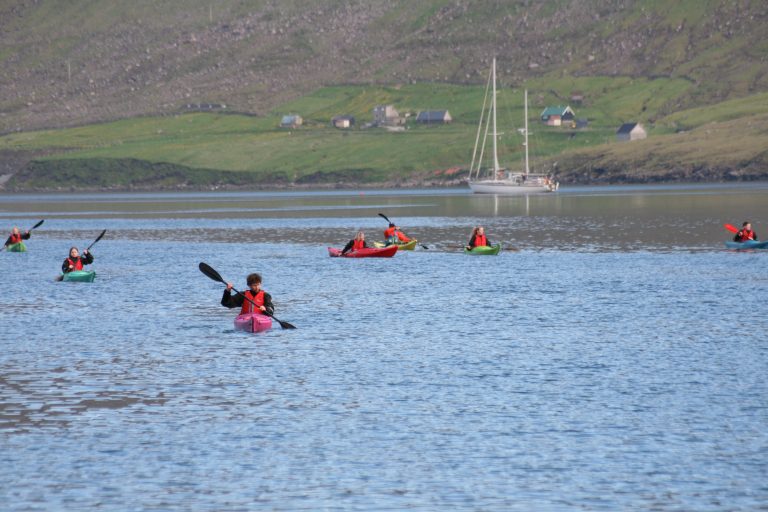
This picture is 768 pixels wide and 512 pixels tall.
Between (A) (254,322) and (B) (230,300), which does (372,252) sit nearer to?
(A) (254,322)

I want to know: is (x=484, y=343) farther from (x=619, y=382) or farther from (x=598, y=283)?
(x=598, y=283)

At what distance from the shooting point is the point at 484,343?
3903 cm

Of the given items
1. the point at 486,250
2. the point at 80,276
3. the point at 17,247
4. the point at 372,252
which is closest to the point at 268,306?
the point at 80,276

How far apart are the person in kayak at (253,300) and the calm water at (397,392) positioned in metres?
0.96

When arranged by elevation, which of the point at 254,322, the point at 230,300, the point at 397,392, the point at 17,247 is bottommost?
the point at 397,392

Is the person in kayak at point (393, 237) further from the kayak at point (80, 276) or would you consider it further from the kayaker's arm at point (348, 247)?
the kayak at point (80, 276)

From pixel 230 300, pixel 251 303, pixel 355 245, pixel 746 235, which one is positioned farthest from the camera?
pixel 355 245

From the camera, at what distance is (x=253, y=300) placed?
138 feet

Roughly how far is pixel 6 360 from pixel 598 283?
31.4 metres

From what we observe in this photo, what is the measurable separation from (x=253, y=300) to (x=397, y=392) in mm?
12769

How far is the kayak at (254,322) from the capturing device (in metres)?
42.0

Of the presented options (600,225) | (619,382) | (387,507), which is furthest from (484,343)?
(600,225)

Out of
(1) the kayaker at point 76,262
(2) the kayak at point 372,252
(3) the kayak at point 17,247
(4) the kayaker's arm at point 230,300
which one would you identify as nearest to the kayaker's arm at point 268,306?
(4) the kayaker's arm at point 230,300

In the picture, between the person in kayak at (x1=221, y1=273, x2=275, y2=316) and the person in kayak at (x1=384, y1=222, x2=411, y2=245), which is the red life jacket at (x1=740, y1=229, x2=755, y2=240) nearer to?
the person in kayak at (x1=384, y1=222, x2=411, y2=245)
